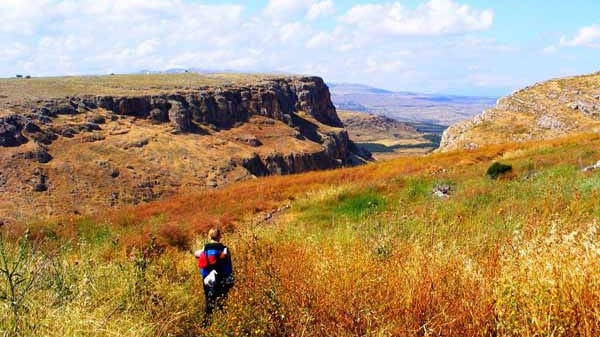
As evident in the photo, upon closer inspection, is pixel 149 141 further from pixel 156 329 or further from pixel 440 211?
pixel 156 329

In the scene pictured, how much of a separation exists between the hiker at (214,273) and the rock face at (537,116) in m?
33.4

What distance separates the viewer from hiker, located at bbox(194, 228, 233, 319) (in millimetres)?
6066

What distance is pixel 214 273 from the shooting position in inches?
244

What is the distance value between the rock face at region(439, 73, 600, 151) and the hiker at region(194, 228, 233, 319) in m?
33.4

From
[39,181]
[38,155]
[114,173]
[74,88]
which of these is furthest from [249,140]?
[39,181]

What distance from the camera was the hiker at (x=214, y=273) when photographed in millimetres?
6066

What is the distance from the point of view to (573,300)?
12.3 ft

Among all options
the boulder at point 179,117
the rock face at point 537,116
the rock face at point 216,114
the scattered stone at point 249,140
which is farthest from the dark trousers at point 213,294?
the scattered stone at point 249,140

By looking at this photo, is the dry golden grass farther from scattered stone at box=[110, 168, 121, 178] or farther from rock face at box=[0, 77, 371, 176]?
scattered stone at box=[110, 168, 121, 178]

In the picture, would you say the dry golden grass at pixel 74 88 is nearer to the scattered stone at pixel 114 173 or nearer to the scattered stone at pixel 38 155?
the scattered stone at pixel 38 155

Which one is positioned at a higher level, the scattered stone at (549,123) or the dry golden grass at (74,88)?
the dry golden grass at (74,88)

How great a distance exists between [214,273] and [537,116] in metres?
39.6

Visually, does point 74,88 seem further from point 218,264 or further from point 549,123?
point 218,264

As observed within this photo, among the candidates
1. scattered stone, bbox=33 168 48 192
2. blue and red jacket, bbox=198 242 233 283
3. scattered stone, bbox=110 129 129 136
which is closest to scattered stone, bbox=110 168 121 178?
scattered stone, bbox=33 168 48 192
